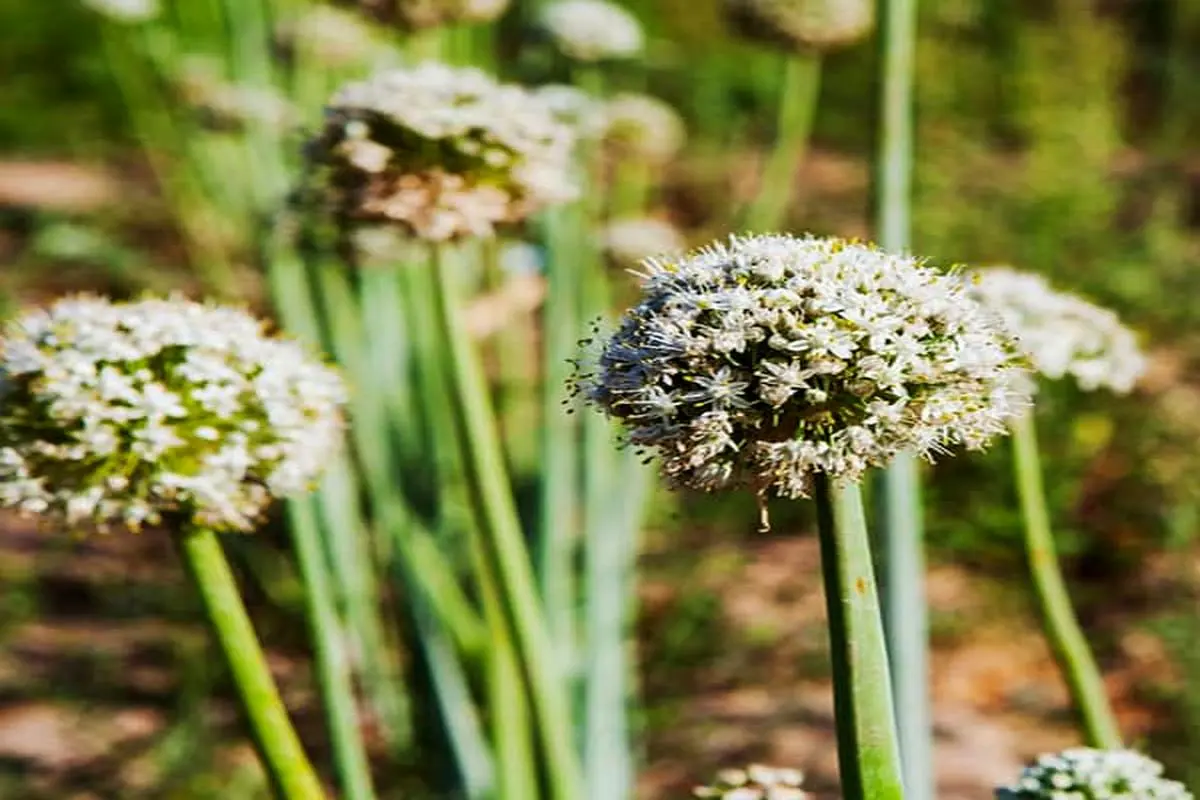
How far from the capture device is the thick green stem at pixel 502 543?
165 centimetres

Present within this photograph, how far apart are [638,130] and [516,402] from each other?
99 cm

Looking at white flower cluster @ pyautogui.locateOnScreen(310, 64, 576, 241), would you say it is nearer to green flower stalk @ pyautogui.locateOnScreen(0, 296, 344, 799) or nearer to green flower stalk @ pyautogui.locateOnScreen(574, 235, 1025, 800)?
green flower stalk @ pyautogui.locateOnScreen(0, 296, 344, 799)

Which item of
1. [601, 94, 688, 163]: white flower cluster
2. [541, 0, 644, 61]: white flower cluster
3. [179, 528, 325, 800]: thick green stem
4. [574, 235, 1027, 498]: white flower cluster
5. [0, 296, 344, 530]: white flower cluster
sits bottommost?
[179, 528, 325, 800]: thick green stem

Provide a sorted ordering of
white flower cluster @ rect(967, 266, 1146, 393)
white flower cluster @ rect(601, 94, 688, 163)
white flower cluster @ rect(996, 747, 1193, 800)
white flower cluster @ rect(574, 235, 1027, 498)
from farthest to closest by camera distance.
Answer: white flower cluster @ rect(601, 94, 688, 163) → white flower cluster @ rect(967, 266, 1146, 393) → white flower cluster @ rect(996, 747, 1193, 800) → white flower cluster @ rect(574, 235, 1027, 498)

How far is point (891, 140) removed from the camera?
202 centimetres

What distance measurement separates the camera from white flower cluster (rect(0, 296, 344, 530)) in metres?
Result: 1.36

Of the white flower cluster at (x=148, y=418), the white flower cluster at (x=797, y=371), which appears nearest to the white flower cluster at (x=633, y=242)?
the white flower cluster at (x=148, y=418)

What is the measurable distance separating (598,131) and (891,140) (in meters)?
0.91

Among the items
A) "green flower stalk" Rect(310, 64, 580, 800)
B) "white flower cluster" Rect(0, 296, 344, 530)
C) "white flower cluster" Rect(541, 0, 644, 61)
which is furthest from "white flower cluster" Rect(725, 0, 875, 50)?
"white flower cluster" Rect(0, 296, 344, 530)

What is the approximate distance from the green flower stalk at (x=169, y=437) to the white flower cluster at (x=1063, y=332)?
0.79m

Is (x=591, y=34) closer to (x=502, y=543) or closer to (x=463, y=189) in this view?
(x=463, y=189)

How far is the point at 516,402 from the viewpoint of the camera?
404cm

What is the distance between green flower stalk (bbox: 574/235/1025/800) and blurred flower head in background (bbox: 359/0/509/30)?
138cm

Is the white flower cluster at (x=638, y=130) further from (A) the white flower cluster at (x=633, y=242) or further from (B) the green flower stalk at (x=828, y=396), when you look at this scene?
(B) the green flower stalk at (x=828, y=396)
